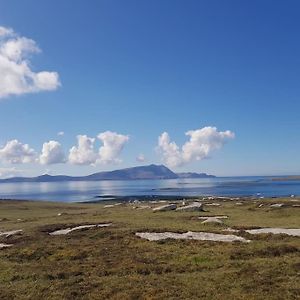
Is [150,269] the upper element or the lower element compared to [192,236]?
lower

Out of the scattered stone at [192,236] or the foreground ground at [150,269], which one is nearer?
the foreground ground at [150,269]

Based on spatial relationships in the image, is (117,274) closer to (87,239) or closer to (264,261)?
(264,261)

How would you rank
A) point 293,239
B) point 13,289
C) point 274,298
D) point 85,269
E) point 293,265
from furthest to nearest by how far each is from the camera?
point 293,239 < point 85,269 < point 293,265 < point 13,289 < point 274,298

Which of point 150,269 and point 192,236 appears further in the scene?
point 192,236

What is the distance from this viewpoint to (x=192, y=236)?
125 ft

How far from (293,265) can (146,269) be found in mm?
8460

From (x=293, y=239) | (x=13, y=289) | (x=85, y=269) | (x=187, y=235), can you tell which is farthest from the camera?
(x=187, y=235)

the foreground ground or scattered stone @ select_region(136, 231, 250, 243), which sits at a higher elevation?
scattered stone @ select_region(136, 231, 250, 243)

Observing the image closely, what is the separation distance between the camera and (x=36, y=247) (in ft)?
115

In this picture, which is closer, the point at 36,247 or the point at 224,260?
the point at 224,260

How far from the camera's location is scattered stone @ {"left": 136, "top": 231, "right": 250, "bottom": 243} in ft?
119

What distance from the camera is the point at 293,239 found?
34.3 metres

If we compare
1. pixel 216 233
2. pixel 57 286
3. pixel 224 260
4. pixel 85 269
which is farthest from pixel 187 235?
pixel 57 286

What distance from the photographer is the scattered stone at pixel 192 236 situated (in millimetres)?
36125
